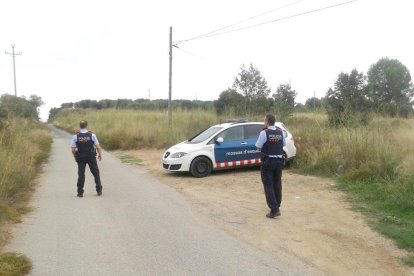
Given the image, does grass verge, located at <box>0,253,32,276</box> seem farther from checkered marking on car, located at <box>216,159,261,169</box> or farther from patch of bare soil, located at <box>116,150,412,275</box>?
checkered marking on car, located at <box>216,159,261,169</box>

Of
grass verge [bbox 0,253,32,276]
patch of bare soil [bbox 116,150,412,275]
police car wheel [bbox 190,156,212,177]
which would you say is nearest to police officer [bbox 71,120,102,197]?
patch of bare soil [bbox 116,150,412,275]

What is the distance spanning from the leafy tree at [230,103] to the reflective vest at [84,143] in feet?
46.2

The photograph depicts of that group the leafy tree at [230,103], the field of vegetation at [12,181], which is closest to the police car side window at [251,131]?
the field of vegetation at [12,181]

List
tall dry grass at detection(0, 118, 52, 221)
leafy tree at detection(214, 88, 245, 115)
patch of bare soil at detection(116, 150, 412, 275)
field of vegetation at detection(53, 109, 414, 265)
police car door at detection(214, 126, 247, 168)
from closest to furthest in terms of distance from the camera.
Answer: patch of bare soil at detection(116, 150, 412, 275) < field of vegetation at detection(53, 109, 414, 265) < tall dry grass at detection(0, 118, 52, 221) < police car door at detection(214, 126, 247, 168) < leafy tree at detection(214, 88, 245, 115)

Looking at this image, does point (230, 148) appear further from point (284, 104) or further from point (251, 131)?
point (284, 104)

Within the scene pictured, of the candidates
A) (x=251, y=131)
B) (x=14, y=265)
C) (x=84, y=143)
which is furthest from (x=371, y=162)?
(x=14, y=265)

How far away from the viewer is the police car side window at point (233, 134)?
555 inches

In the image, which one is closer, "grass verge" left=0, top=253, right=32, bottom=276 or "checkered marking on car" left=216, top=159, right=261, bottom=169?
"grass verge" left=0, top=253, right=32, bottom=276

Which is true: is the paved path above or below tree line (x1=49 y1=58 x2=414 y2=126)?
below

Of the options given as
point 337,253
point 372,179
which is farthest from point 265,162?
point 372,179

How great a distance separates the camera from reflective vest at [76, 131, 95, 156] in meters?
10.5

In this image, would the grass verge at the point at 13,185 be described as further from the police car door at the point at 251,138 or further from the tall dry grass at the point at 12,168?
the police car door at the point at 251,138

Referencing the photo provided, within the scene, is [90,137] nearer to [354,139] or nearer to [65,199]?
[65,199]

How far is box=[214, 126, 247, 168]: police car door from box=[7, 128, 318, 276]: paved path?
322 cm
